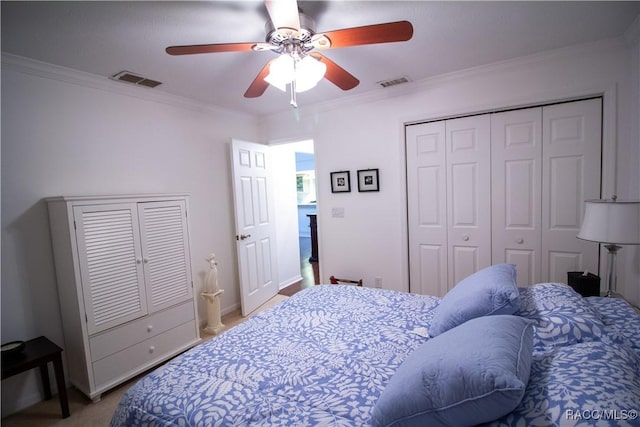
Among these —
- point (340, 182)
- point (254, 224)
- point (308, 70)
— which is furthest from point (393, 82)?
point (254, 224)

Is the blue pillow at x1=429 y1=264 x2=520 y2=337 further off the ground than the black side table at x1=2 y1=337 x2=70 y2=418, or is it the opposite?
the blue pillow at x1=429 y1=264 x2=520 y2=337

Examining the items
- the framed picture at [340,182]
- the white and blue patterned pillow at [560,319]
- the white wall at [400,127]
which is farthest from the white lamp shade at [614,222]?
the framed picture at [340,182]

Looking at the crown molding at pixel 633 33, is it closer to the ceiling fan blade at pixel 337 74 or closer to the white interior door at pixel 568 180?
the white interior door at pixel 568 180

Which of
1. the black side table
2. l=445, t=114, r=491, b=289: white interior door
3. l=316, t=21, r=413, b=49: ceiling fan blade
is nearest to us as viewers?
l=316, t=21, r=413, b=49: ceiling fan blade

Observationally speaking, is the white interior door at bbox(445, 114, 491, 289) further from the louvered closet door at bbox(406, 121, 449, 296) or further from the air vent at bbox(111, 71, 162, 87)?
the air vent at bbox(111, 71, 162, 87)

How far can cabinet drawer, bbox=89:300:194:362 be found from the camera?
6.85 feet

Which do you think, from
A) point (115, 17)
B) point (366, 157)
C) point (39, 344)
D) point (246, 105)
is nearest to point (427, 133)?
point (366, 157)

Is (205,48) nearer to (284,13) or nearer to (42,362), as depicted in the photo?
(284,13)

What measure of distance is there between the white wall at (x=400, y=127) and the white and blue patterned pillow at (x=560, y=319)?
1.30 metres

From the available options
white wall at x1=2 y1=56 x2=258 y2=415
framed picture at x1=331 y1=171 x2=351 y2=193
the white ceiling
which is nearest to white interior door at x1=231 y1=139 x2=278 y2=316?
white wall at x1=2 y1=56 x2=258 y2=415

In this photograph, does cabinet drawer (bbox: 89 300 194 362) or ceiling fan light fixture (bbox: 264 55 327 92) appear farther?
cabinet drawer (bbox: 89 300 194 362)

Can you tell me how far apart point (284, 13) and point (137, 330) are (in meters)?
2.41

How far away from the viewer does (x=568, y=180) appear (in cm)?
238

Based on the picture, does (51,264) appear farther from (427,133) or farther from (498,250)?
(498,250)
